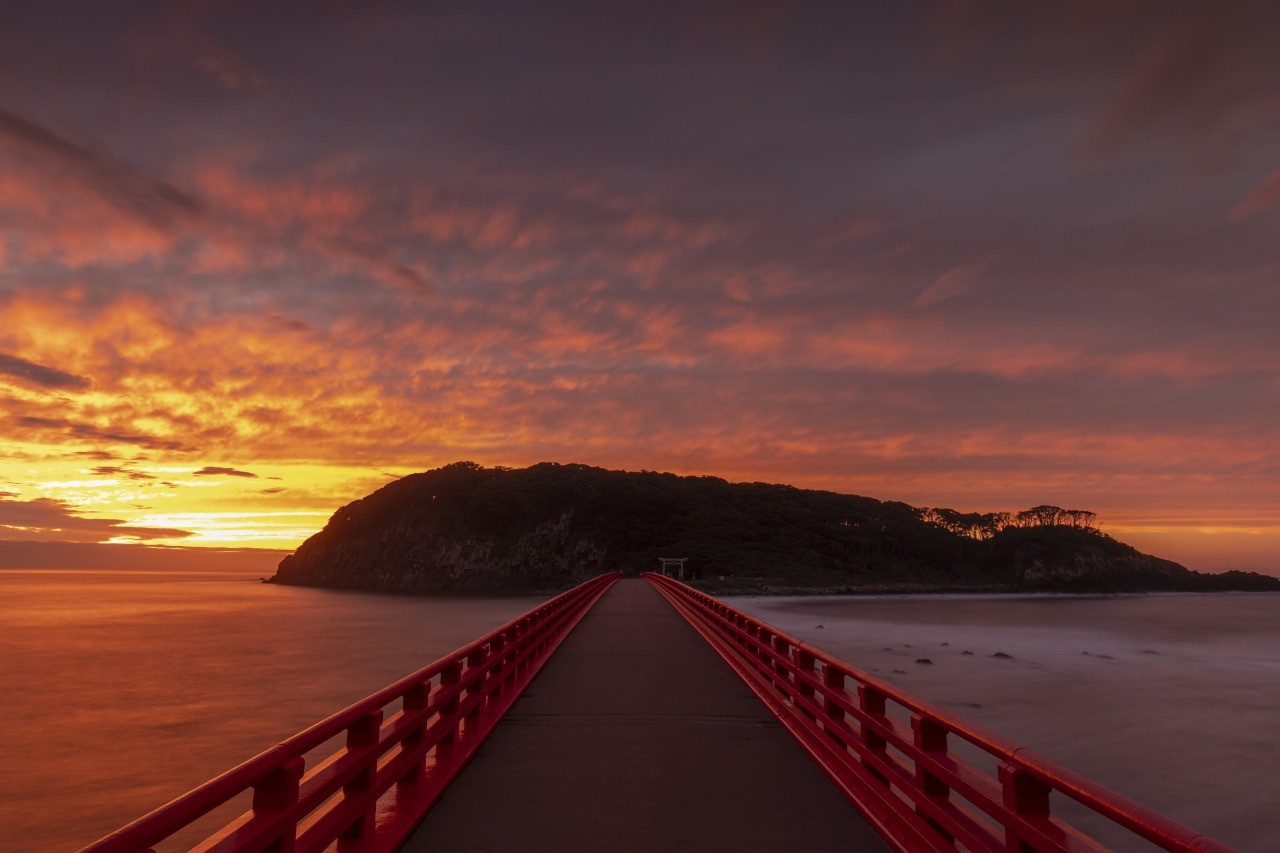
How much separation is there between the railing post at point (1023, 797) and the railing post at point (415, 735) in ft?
13.9

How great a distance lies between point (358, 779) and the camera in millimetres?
→ 5027

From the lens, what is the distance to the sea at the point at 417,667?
19891 mm

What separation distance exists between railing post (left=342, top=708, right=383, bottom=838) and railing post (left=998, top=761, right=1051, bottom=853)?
3.52 metres

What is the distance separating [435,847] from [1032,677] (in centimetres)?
3897

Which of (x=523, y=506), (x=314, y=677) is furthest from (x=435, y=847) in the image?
(x=523, y=506)

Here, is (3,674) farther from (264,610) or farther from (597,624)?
(264,610)

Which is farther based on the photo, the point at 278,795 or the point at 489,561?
the point at 489,561

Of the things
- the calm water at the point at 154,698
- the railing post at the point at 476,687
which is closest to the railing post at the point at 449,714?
the railing post at the point at 476,687

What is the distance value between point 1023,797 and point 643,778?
4013mm

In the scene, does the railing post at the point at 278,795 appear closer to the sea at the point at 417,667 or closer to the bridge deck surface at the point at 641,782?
the bridge deck surface at the point at 641,782

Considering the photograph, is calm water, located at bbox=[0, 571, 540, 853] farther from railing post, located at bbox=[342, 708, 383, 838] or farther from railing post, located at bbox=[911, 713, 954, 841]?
railing post, located at bbox=[911, 713, 954, 841]

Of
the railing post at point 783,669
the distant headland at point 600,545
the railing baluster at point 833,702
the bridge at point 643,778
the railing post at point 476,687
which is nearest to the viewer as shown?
the bridge at point 643,778

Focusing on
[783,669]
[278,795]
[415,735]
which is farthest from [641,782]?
[783,669]

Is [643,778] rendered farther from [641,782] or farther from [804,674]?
[804,674]
